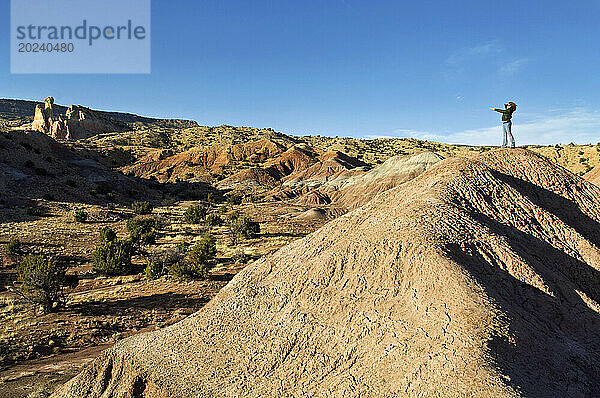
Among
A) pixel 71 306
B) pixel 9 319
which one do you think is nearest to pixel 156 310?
pixel 71 306

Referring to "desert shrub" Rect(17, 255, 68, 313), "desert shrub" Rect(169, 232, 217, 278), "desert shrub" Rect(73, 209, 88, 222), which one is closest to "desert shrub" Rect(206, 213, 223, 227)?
"desert shrub" Rect(73, 209, 88, 222)

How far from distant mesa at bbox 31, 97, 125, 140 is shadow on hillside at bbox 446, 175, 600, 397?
117878 millimetres

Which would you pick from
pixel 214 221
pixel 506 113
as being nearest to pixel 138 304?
pixel 506 113

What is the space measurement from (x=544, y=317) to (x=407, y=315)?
119 inches

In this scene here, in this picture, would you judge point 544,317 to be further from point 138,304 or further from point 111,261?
point 111,261

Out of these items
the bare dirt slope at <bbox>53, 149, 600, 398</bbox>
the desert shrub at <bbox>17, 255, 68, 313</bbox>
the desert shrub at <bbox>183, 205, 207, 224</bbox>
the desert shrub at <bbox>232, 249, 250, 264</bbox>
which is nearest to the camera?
the bare dirt slope at <bbox>53, 149, 600, 398</bbox>

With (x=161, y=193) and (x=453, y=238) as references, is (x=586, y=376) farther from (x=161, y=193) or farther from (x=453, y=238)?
(x=161, y=193)

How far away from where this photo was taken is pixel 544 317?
779 cm

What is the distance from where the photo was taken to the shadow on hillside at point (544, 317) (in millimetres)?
6375

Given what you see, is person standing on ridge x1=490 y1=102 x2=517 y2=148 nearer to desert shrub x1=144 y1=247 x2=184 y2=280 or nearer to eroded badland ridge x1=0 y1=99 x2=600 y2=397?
eroded badland ridge x1=0 y1=99 x2=600 y2=397

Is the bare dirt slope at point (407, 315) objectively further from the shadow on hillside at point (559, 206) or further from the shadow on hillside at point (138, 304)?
the shadow on hillside at point (138, 304)

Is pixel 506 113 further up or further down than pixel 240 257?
further up

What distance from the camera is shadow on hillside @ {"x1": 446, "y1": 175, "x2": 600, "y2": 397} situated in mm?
6375

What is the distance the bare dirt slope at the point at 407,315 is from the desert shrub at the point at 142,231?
855 inches
